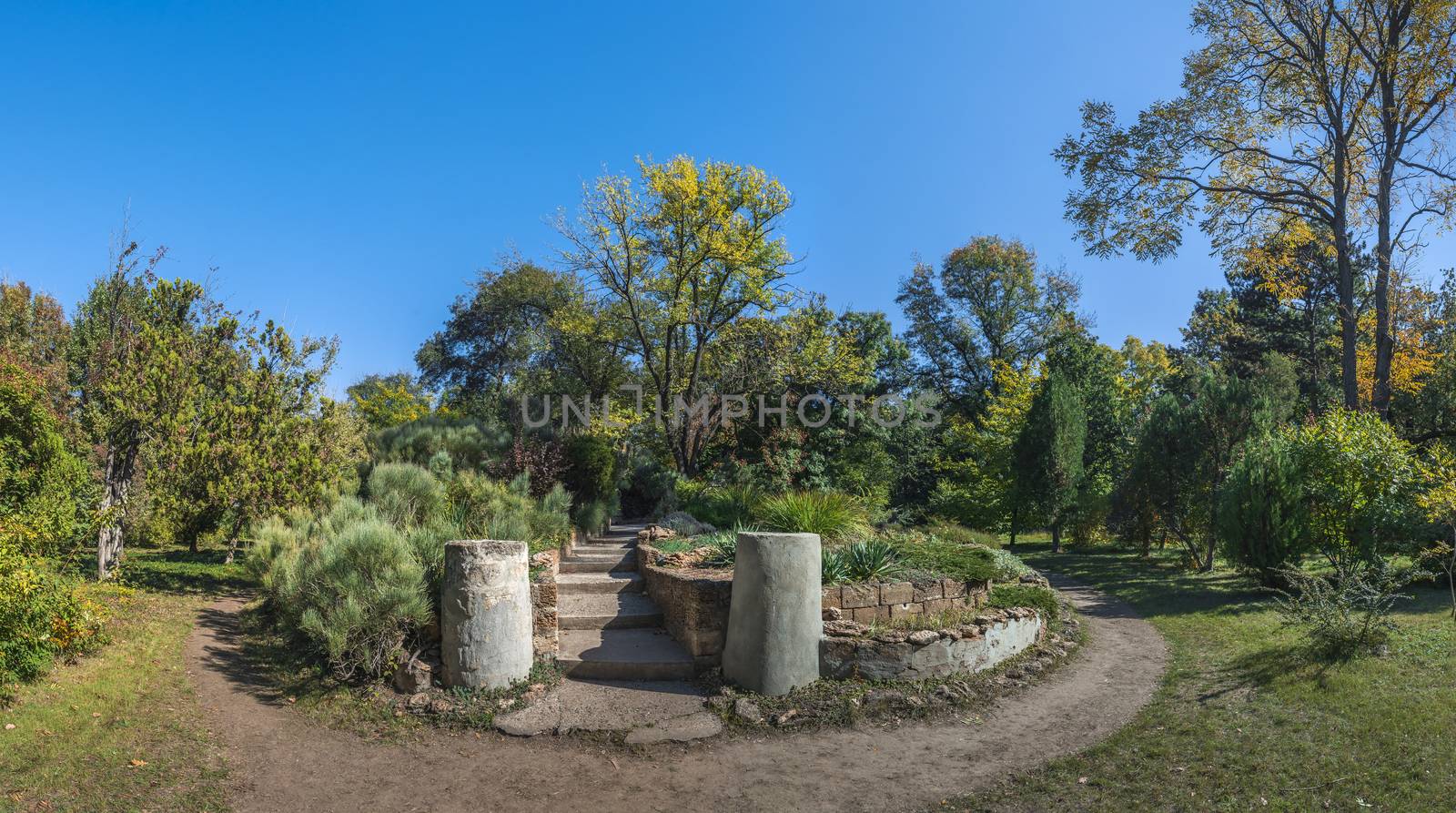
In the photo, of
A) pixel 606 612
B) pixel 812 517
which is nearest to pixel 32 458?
pixel 606 612

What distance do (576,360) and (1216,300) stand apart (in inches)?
1268

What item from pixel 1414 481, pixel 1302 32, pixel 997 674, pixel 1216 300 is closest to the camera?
pixel 997 674

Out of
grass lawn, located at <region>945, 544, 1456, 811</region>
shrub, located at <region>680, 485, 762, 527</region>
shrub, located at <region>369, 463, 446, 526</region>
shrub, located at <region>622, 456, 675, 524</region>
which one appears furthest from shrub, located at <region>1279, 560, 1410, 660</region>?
shrub, located at <region>622, 456, 675, 524</region>

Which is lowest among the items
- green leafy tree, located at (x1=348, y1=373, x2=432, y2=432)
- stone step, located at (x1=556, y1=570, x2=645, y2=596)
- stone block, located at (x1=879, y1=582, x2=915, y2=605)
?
stone step, located at (x1=556, y1=570, x2=645, y2=596)

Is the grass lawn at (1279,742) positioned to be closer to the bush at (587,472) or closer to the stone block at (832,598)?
the stone block at (832,598)

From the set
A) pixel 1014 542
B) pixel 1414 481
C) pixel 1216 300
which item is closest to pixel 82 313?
pixel 1414 481

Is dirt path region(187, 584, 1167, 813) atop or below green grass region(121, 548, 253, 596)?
below

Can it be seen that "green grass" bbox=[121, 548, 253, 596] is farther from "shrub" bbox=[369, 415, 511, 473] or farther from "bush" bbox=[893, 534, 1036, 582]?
"bush" bbox=[893, 534, 1036, 582]

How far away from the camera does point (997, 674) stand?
7.57 m

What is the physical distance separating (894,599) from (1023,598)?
2541 mm

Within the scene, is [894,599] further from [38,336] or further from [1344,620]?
[38,336]

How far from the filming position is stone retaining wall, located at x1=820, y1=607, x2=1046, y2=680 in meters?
6.90

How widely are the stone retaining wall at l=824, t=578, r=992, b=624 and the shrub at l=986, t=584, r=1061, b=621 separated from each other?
0.70m

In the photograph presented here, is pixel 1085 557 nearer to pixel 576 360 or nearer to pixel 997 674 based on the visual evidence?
pixel 997 674
